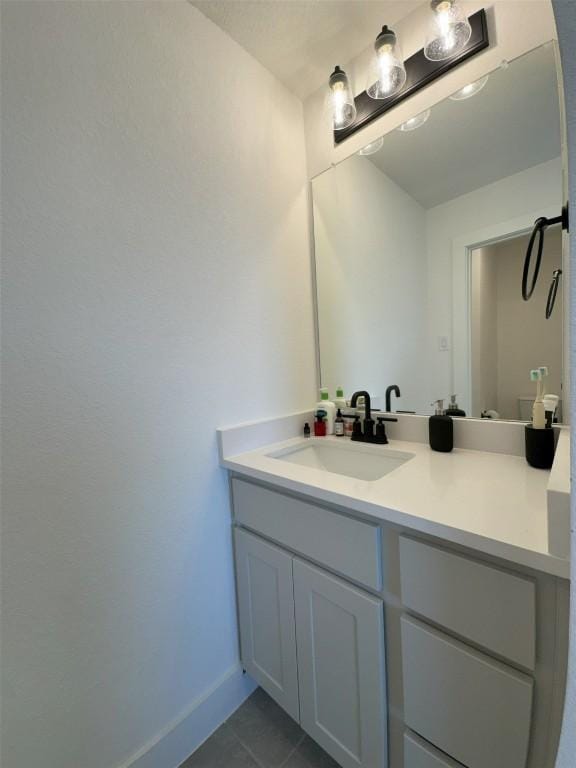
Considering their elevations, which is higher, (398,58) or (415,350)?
(398,58)

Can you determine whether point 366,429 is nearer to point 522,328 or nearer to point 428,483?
point 428,483

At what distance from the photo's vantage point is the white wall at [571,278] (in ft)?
0.91

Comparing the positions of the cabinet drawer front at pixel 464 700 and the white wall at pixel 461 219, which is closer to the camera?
the cabinet drawer front at pixel 464 700

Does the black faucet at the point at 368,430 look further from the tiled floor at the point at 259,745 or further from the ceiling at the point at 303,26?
the ceiling at the point at 303,26

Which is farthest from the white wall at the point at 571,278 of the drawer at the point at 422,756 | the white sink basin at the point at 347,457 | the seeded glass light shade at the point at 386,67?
the seeded glass light shade at the point at 386,67

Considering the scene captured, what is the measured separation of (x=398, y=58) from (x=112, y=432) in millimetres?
1498

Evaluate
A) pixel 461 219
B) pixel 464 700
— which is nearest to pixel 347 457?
pixel 464 700

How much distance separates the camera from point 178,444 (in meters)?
0.97

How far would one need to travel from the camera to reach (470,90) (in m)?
0.98

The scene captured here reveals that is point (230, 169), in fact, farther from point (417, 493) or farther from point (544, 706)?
point (544, 706)

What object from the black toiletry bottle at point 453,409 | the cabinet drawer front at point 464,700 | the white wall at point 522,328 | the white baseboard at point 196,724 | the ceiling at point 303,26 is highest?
the ceiling at point 303,26

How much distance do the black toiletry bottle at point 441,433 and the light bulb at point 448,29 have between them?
1.14 m

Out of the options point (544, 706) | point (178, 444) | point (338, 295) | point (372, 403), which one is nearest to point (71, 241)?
point (178, 444)

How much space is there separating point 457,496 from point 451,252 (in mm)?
846
